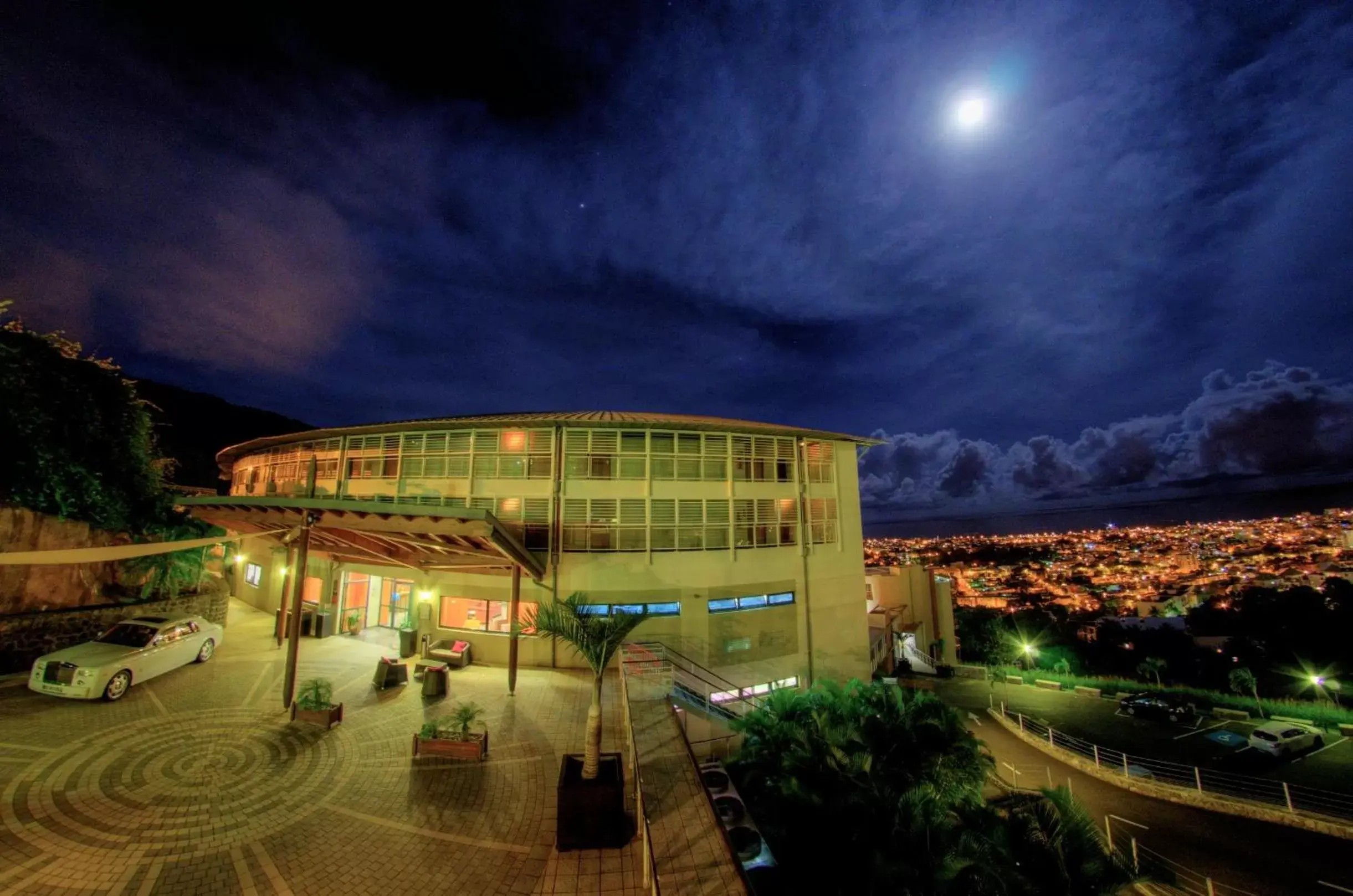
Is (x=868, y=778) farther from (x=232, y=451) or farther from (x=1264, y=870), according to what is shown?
(x=232, y=451)

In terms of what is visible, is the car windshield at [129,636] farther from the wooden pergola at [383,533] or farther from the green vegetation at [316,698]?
the green vegetation at [316,698]

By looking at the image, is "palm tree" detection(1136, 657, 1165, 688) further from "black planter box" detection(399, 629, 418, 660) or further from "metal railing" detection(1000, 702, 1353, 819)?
"black planter box" detection(399, 629, 418, 660)

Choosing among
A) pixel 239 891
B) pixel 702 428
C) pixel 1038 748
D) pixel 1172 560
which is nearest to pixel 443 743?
pixel 239 891

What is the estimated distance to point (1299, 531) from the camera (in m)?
140

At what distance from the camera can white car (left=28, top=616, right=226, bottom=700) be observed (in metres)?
10.1

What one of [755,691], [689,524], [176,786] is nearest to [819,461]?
[689,524]

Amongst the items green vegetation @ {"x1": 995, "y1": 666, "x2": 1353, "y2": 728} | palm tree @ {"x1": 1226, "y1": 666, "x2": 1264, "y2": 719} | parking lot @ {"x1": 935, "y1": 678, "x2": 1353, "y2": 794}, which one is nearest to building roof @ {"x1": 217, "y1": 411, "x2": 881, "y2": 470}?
parking lot @ {"x1": 935, "y1": 678, "x2": 1353, "y2": 794}

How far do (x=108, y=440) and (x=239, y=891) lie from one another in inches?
684

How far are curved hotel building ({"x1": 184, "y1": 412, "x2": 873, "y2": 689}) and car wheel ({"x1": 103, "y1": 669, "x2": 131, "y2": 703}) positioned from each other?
3.93m

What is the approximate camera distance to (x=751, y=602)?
56.0 feet

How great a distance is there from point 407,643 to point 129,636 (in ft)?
19.6

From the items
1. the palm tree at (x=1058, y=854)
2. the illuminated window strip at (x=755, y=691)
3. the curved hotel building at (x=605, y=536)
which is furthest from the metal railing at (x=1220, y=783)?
the palm tree at (x=1058, y=854)

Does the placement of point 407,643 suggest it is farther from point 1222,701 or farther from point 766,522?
point 1222,701

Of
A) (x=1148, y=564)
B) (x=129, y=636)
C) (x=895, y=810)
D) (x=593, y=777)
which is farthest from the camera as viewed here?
(x=1148, y=564)
